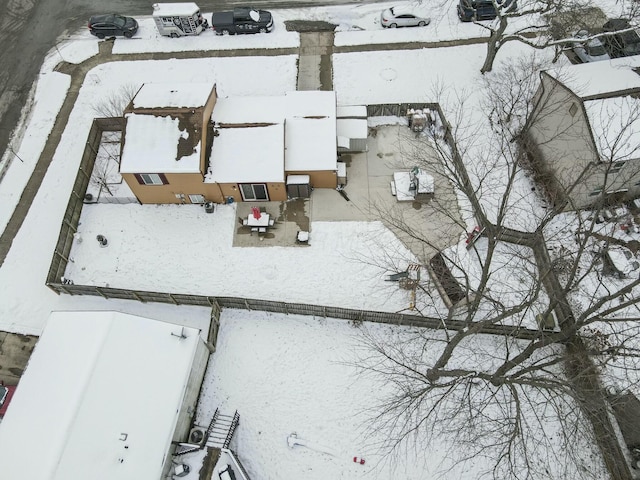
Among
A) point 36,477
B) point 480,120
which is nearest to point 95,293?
point 36,477

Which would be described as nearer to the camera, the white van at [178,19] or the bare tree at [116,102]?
the bare tree at [116,102]

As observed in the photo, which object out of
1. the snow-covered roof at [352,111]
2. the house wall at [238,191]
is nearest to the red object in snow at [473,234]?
the snow-covered roof at [352,111]

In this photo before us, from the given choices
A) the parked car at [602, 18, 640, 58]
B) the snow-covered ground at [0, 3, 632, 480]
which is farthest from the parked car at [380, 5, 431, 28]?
the parked car at [602, 18, 640, 58]

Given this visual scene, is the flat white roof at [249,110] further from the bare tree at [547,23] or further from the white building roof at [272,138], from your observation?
the bare tree at [547,23]

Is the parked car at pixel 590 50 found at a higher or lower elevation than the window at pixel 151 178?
higher

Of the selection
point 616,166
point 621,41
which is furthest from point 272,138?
point 621,41

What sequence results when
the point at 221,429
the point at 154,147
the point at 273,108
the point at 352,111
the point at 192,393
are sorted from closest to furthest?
the point at 221,429
the point at 192,393
the point at 154,147
the point at 273,108
the point at 352,111

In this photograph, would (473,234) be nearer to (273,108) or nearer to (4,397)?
(273,108)
